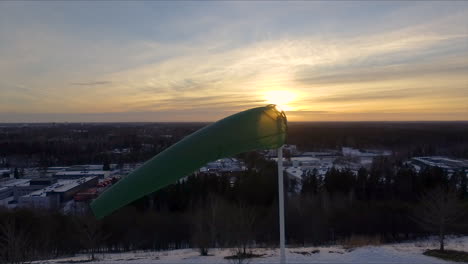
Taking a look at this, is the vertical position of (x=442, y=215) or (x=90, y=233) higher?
(x=442, y=215)

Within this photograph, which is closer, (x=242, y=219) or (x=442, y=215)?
(x=442, y=215)

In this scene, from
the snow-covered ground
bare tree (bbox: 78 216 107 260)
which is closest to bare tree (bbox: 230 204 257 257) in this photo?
the snow-covered ground

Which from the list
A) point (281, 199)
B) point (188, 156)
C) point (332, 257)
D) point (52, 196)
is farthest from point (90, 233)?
point (52, 196)

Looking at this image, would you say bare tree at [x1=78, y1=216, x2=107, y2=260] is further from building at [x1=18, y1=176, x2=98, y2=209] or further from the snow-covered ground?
building at [x1=18, y1=176, x2=98, y2=209]

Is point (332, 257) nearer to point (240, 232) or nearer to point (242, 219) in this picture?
point (240, 232)

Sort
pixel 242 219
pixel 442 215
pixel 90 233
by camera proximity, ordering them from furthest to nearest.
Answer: pixel 90 233
pixel 242 219
pixel 442 215

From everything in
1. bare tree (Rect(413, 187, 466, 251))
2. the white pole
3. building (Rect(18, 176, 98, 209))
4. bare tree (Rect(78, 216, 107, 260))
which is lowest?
building (Rect(18, 176, 98, 209))

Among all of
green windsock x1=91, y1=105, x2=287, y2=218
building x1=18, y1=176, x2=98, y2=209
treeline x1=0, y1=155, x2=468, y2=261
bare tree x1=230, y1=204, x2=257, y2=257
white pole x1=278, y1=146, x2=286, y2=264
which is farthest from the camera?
building x1=18, y1=176, x2=98, y2=209

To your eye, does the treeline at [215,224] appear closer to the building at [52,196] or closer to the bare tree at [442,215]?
the bare tree at [442,215]

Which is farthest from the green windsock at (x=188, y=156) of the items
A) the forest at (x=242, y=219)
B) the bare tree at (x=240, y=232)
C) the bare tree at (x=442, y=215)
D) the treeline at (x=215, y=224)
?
the bare tree at (x=442, y=215)
